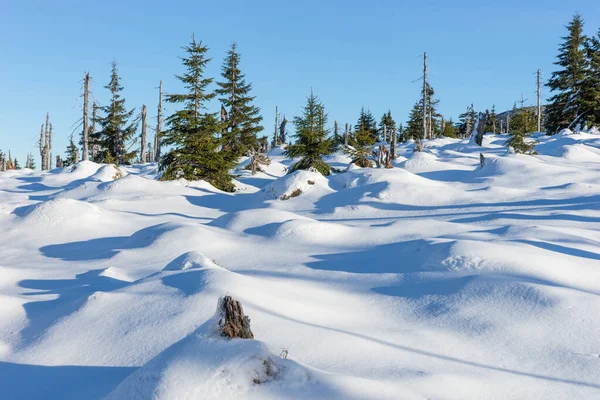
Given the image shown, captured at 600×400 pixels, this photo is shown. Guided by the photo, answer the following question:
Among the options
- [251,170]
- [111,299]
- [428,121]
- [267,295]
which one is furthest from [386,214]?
[428,121]

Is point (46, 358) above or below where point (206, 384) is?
below

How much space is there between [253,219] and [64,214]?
221 inches

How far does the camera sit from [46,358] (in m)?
4.98

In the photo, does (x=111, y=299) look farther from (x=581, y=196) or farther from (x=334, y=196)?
(x=581, y=196)

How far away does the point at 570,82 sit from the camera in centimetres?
3419

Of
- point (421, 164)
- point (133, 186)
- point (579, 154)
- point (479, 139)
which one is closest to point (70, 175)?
point (133, 186)

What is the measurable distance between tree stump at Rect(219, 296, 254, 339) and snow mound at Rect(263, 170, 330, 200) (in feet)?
39.1

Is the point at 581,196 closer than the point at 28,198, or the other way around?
the point at 581,196

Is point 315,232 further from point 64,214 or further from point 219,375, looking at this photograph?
point 64,214

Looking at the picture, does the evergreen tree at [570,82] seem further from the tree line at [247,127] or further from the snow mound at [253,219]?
the snow mound at [253,219]

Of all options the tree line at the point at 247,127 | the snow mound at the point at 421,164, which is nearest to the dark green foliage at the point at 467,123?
the tree line at the point at 247,127

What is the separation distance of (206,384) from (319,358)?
1599 millimetres

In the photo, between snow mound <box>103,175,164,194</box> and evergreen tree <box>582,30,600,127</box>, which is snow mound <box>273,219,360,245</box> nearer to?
snow mound <box>103,175,164,194</box>

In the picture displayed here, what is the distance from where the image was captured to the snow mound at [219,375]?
3.17 m
